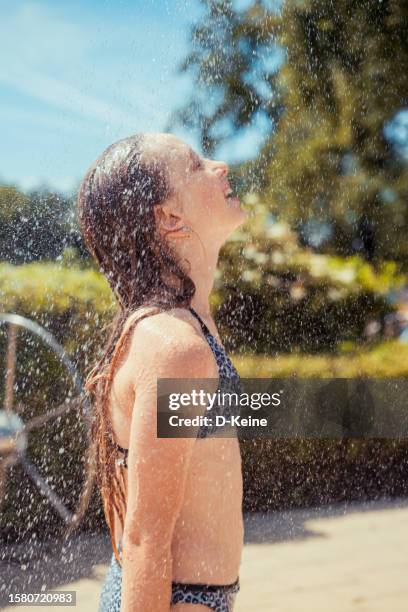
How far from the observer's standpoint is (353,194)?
26.8ft

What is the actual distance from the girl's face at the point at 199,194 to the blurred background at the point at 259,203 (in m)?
2.17

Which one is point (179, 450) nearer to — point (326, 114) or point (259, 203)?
point (259, 203)

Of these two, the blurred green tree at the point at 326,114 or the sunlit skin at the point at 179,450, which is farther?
the blurred green tree at the point at 326,114

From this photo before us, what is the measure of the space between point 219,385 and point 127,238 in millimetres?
264

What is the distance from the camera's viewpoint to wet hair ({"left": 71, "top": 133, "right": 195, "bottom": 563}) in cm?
126

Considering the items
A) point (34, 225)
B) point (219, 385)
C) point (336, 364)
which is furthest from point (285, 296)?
point (219, 385)

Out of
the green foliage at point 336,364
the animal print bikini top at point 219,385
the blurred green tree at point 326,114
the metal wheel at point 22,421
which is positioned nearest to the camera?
the animal print bikini top at point 219,385

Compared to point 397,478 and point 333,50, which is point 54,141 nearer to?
point 397,478

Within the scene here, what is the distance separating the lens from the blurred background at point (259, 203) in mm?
4875

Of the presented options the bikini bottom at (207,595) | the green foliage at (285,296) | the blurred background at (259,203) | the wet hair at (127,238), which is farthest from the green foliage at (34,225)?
the bikini bottom at (207,595)

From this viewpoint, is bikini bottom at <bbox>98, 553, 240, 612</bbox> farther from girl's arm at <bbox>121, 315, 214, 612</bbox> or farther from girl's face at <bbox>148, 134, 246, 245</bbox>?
girl's face at <bbox>148, 134, 246, 245</bbox>

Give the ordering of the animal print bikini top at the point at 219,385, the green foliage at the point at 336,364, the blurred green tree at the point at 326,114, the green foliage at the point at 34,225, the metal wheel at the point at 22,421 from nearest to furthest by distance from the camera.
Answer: the animal print bikini top at the point at 219,385, the metal wheel at the point at 22,421, the green foliage at the point at 336,364, the green foliage at the point at 34,225, the blurred green tree at the point at 326,114

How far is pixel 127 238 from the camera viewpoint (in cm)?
127

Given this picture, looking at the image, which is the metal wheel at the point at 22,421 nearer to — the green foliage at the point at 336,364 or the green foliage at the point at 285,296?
the green foliage at the point at 336,364
